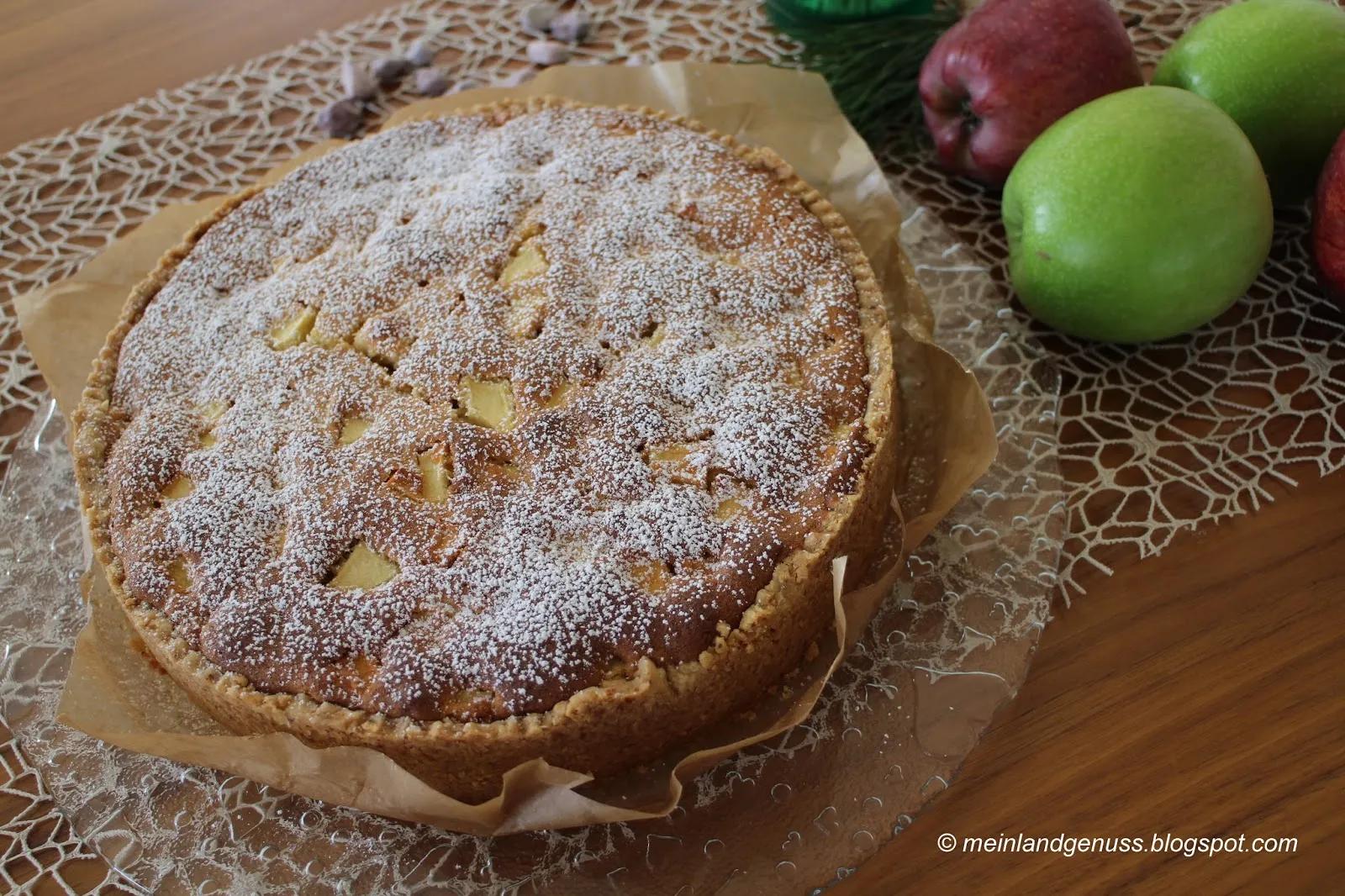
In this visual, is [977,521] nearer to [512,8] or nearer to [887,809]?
[887,809]

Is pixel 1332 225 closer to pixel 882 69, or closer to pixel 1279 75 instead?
pixel 1279 75

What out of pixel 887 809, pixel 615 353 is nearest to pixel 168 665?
pixel 615 353

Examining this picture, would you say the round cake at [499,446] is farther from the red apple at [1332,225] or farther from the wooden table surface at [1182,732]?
the red apple at [1332,225]

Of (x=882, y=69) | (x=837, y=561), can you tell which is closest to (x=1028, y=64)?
(x=882, y=69)

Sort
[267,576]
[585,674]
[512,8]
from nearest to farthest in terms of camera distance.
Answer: [585,674] → [267,576] → [512,8]

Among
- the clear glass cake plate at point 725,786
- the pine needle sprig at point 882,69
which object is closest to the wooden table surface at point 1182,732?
the clear glass cake plate at point 725,786

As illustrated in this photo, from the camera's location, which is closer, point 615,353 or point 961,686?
point 961,686

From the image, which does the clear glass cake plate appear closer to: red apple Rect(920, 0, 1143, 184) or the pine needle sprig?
red apple Rect(920, 0, 1143, 184)

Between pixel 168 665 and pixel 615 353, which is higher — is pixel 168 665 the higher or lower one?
the lower one
